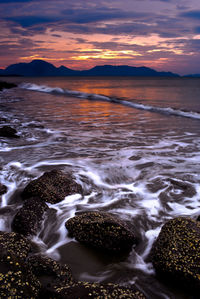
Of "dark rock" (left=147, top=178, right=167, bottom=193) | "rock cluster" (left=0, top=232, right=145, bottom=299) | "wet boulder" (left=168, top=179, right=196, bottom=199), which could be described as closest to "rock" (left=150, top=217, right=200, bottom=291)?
"rock cluster" (left=0, top=232, right=145, bottom=299)

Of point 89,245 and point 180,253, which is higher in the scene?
point 180,253

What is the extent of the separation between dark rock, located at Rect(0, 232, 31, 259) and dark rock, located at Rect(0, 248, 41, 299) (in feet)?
0.78

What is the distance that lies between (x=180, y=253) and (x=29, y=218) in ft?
7.19

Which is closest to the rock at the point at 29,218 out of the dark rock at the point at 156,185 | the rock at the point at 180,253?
the rock at the point at 180,253

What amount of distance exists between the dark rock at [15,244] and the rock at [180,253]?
1.52m

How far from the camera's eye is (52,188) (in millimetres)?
4449

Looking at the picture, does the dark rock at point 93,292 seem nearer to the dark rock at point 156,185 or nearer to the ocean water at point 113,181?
the ocean water at point 113,181

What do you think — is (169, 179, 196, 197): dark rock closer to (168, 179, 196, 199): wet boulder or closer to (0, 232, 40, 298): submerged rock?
(168, 179, 196, 199): wet boulder

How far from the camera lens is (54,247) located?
11.0 feet

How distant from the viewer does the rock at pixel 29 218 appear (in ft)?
11.6

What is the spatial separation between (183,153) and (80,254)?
17.0 ft

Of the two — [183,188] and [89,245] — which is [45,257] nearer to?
[89,245]

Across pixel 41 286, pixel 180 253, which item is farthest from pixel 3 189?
pixel 180 253

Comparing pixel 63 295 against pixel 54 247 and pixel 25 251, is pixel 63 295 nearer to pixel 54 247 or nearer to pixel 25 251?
pixel 25 251
